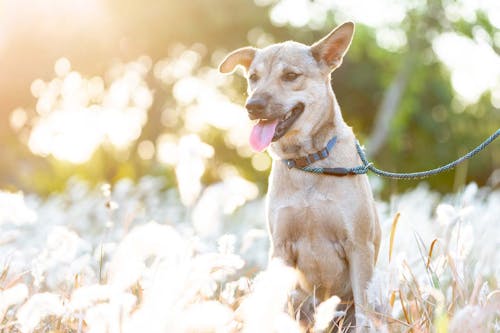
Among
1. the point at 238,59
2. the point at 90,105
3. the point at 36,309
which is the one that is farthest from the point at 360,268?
the point at 90,105

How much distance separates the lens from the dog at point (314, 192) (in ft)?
15.7

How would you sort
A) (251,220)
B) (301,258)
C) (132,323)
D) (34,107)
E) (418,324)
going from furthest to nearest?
1. (34,107)
2. (251,220)
3. (301,258)
4. (418,324)
5. (132,323)

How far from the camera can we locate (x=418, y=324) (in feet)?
11.9

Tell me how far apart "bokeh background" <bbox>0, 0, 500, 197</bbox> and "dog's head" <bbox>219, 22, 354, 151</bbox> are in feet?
37.2

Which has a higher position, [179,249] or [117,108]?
[117,108]

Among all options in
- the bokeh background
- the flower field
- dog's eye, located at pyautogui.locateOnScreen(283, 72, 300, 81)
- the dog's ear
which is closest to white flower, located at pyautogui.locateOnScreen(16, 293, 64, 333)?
the flower field

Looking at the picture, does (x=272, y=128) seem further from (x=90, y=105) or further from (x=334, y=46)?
(x=90, y=105)

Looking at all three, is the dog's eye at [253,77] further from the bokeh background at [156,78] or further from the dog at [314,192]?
the bokeh background at [156,78]

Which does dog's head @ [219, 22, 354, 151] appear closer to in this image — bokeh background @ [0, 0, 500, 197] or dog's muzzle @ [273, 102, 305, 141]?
dog's muzzle @ [273, 102, 305, 141]

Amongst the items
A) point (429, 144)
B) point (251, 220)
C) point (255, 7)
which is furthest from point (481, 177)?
point (251, 220)

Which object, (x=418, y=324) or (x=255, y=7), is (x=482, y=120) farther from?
(x=418, y=324)

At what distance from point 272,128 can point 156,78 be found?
19419 mm

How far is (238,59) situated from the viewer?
5.95 m

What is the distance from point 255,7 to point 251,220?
14.0m
